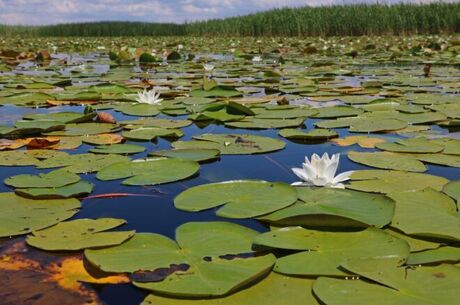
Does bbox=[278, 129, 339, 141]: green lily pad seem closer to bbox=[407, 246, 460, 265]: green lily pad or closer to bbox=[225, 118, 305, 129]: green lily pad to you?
bbox=[225, 118, 305, 129]: green lily pad

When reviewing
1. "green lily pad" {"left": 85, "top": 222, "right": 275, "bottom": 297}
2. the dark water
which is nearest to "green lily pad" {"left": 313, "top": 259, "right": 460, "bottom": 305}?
"green lily pad" {"left": 85, "top": 222, "right": 275, "bottom": 297}

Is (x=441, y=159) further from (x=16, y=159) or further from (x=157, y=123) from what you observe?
(x=16, y=159)

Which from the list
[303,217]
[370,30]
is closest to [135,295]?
[303,217]

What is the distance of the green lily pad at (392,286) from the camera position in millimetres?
863

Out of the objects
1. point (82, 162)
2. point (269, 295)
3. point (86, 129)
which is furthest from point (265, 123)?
point (269, 295)

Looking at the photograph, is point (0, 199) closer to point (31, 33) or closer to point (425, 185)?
point (425, 185)

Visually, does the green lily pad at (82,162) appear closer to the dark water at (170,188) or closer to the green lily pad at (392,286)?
the dark water at (170,188)

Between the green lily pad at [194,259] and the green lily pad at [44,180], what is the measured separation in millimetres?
509

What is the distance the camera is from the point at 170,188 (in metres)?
1.57

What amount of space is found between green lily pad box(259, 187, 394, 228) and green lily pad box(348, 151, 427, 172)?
0.39 m

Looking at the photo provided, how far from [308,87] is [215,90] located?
0.78 meters

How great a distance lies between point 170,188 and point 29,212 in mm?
433

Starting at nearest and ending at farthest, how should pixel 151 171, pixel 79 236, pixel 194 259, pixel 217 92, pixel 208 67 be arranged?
1. pixel 194 259
2. pixel 79 236
3. pixel 151 171
4. pixel 217 92
5. pixel 208 67

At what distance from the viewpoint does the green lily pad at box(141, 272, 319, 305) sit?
0.88 metres
